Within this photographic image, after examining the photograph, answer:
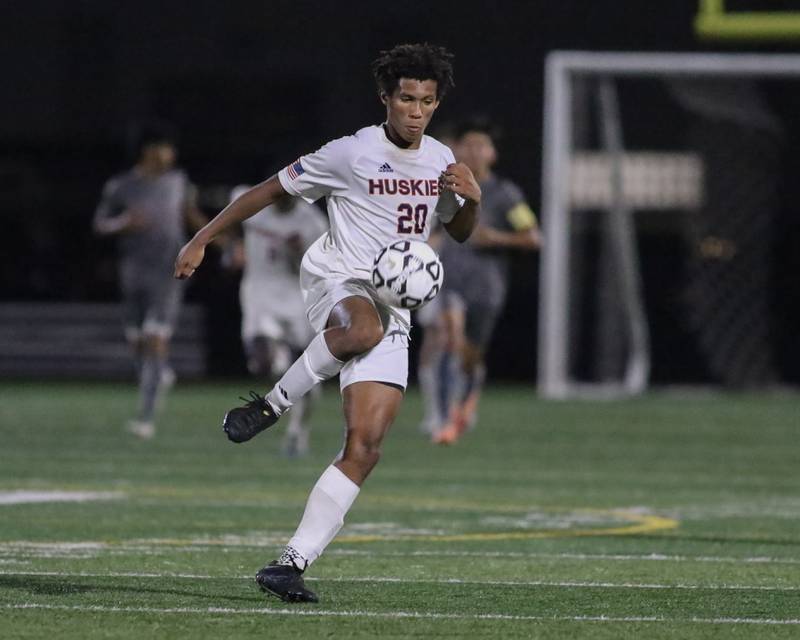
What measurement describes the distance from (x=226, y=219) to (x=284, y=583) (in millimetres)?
1423

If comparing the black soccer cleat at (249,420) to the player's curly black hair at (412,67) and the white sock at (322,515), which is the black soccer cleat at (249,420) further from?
the player's curly black hair at (412,67)

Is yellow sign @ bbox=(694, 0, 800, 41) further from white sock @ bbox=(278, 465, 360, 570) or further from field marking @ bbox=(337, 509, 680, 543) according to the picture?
white sock @ bbox=(278, 465, 360, 570)

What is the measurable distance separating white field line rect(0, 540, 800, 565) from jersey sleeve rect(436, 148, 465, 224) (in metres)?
1.77

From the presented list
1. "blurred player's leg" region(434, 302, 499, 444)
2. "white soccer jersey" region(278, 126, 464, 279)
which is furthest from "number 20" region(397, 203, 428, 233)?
"blurred player's leg" region(434, 302, 499, 444)

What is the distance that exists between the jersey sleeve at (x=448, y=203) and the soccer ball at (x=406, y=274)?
330mm

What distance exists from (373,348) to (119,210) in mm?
10854

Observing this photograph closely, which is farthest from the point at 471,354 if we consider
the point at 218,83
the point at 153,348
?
the point at 218,83

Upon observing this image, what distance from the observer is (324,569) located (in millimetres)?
8914

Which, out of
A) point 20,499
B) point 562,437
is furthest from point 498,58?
point 20,499

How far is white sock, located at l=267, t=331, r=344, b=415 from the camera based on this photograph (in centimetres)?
805

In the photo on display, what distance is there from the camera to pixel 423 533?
10.6m

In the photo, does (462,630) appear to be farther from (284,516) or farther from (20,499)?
(20,499)

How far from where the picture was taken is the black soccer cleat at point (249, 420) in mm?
7906

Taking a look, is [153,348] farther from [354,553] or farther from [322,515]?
[322,515]
